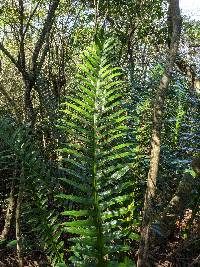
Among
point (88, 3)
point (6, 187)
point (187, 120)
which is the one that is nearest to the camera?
point (187, 120)

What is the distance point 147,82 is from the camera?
4.33 metres

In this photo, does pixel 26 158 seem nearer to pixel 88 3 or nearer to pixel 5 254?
pixel 5 254

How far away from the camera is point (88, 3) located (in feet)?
28.2

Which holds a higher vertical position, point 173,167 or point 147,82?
point 147,82

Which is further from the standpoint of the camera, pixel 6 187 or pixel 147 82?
pixel 6 187

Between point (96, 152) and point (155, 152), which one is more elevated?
point (155, 152)

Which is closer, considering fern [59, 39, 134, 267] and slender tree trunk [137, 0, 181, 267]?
fern [59, 39, 134, 267]

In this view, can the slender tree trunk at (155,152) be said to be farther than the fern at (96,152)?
Yes

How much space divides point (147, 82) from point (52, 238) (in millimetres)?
2398

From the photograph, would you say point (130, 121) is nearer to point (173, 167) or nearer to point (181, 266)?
point (173, 167)

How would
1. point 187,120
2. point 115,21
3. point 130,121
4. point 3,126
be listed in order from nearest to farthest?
point 3,126 < point 130,121 < point 187,120 < point 115,21

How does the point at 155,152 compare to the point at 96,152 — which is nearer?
the point at 96,152

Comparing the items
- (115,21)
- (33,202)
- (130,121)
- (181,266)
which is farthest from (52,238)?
(115,21)

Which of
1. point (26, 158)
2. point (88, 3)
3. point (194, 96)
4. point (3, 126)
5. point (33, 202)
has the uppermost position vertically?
point (88, 3)
